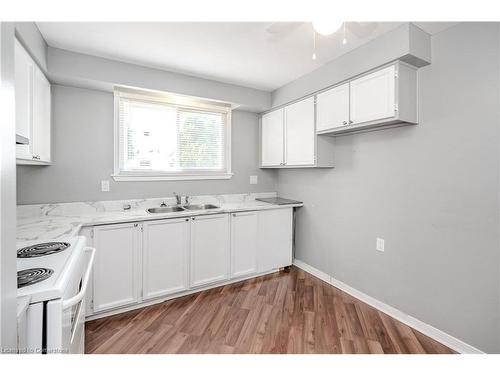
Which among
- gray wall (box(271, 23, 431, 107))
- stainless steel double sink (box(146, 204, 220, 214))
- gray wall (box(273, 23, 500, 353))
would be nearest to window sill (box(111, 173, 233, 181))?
stainless steel double sink (box(146, 204, 220, 214))

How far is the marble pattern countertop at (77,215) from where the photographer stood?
1.76 metres

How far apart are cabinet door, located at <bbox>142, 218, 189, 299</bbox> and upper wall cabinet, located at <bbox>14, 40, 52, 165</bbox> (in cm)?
106

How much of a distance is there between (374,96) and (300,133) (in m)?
1.00

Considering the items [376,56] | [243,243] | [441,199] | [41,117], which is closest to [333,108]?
[376,56]

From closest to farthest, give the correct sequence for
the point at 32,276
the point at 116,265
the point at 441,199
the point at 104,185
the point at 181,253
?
the point at 32,276 → the point at 441,199 → the point at 116,265 → the point at 181,253 → the point at 104,185

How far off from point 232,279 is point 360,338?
1.48 m

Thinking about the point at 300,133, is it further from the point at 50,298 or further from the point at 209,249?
the point at 50,298

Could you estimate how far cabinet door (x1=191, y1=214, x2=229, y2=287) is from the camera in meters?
2.64

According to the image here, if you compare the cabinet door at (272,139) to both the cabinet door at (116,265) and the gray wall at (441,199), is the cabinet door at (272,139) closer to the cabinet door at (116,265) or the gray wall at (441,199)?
the gray wall at (441,199)

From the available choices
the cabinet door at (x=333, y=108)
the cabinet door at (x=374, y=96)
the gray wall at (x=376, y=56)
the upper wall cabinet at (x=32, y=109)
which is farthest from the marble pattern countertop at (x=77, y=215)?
the gray wall at (x=376, y=56)

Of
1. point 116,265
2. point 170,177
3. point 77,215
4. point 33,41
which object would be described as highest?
point 33,41

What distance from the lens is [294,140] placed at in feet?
10.2

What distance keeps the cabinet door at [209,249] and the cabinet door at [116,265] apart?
0.57 m

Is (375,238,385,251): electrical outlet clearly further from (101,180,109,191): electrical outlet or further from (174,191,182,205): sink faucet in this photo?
(101,180,109,191): electrical outlet
